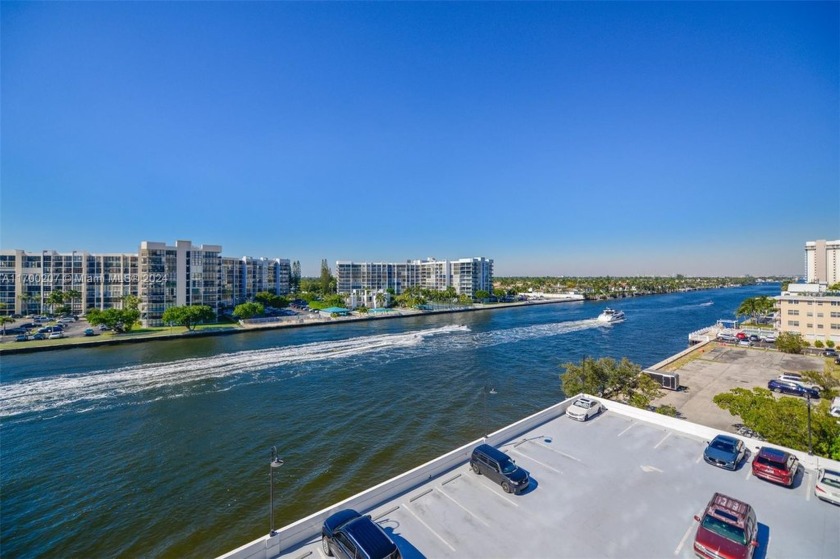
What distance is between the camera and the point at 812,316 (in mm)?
40844

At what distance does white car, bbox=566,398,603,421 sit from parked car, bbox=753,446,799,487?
16.6 ft

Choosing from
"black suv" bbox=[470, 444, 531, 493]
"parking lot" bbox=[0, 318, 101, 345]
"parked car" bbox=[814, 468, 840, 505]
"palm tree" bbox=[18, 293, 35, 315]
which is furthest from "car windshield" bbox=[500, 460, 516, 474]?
"palm tree" bbox=[18, 293, 35, 315]

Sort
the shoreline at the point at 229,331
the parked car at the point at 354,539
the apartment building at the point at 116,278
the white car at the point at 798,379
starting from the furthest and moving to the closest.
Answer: the apartment building at the point at 116,278 < the shoreline at the point at 229,331 < the white car at the point at 798,379 < the parked car at the point at 354,539

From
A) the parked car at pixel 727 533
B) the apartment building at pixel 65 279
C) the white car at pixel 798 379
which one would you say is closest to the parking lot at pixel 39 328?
the apartment building at pixel 65 279

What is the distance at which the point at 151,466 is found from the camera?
16.9 metres

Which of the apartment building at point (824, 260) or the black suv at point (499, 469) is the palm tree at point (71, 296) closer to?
the black suv at point (499, 469)

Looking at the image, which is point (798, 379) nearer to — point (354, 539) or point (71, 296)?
point (354, 539)

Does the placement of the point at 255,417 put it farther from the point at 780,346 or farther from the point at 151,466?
Answer: the point at 780,346

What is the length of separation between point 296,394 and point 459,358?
18.0 m

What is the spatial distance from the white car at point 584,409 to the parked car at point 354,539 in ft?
33.1

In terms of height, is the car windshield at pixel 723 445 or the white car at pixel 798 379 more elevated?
the car windshield at pixel 723 445

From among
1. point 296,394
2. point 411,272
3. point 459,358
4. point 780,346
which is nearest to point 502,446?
point 296,394

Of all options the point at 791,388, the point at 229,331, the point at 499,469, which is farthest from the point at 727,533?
the point at 229,331

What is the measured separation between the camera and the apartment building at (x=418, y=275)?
11475 centimetres
